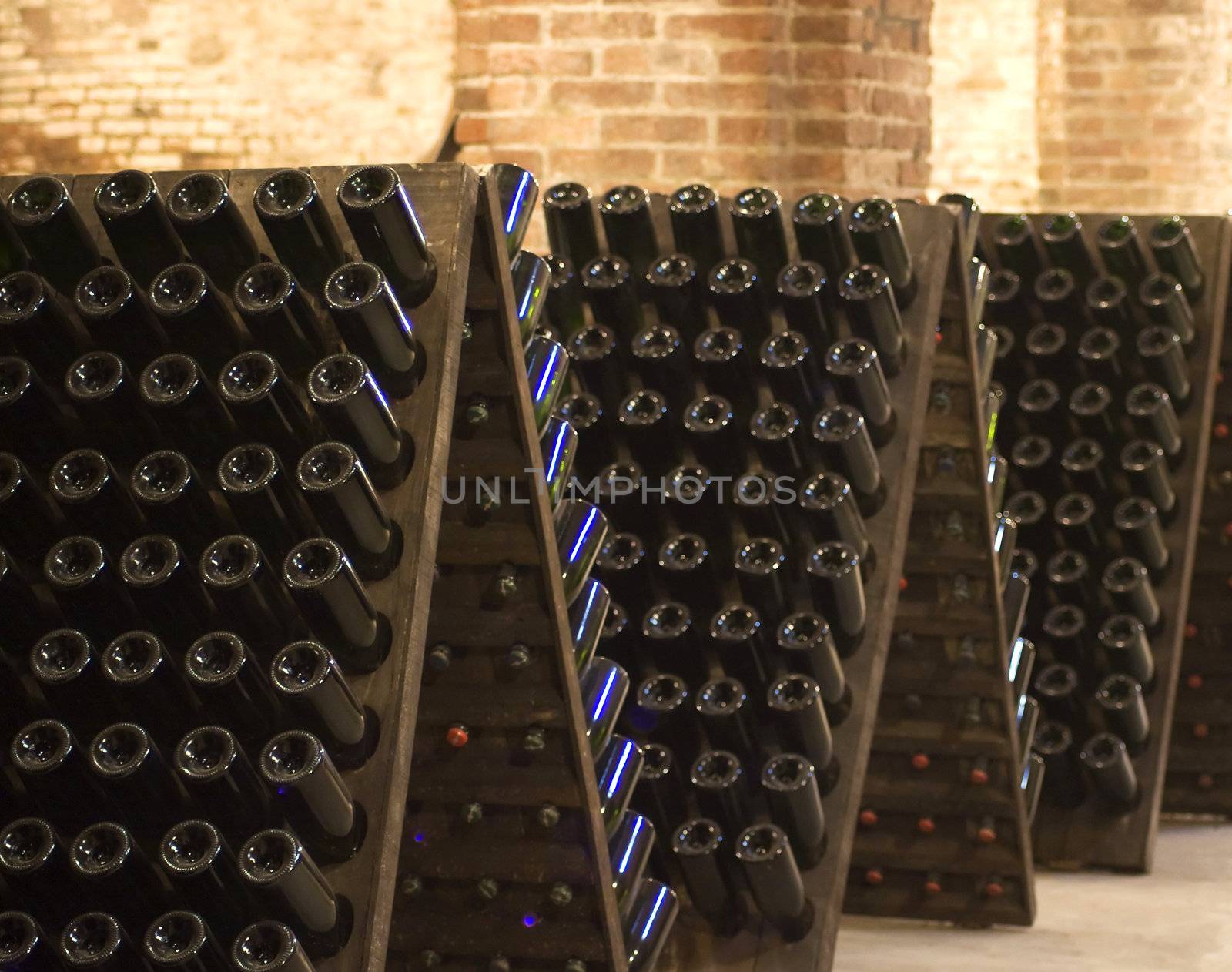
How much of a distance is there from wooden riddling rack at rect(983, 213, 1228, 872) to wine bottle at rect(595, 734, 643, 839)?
1.38 meters

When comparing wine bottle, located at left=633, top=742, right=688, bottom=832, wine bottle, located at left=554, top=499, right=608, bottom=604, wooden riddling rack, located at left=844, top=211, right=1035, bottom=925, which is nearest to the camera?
wine bottle, located at left=554, top=499, right=608, bottom=604

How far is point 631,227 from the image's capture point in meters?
2.29

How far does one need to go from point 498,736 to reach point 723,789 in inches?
16.9

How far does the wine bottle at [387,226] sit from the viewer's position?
1.54 m

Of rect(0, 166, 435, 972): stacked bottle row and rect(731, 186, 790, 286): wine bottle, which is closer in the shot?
rect(0, 166, 435, 972): stacked bottle row

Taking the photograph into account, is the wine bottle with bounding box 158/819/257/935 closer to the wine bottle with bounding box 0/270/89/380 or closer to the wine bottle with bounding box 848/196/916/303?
the wine bottle with bounding box 0/270/89/380

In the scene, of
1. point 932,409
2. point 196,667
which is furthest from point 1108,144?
point 196,667

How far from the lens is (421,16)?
14.6ft

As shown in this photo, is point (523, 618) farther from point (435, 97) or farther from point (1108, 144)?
point (1108, 144)

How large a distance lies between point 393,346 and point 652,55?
250cm

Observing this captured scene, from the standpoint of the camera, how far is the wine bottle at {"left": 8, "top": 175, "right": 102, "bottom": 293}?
5.16ft

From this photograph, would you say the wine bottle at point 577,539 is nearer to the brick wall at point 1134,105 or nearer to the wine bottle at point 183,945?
the wine bottle at point 183,945

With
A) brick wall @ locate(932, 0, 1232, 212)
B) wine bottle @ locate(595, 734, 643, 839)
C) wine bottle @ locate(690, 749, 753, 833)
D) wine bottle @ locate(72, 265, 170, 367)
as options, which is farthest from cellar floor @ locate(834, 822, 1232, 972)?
brick wall @ locate(932, 0, 1232, 212)

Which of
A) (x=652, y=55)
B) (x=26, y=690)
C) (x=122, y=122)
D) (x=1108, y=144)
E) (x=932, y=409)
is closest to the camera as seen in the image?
(x=26, y=690)
